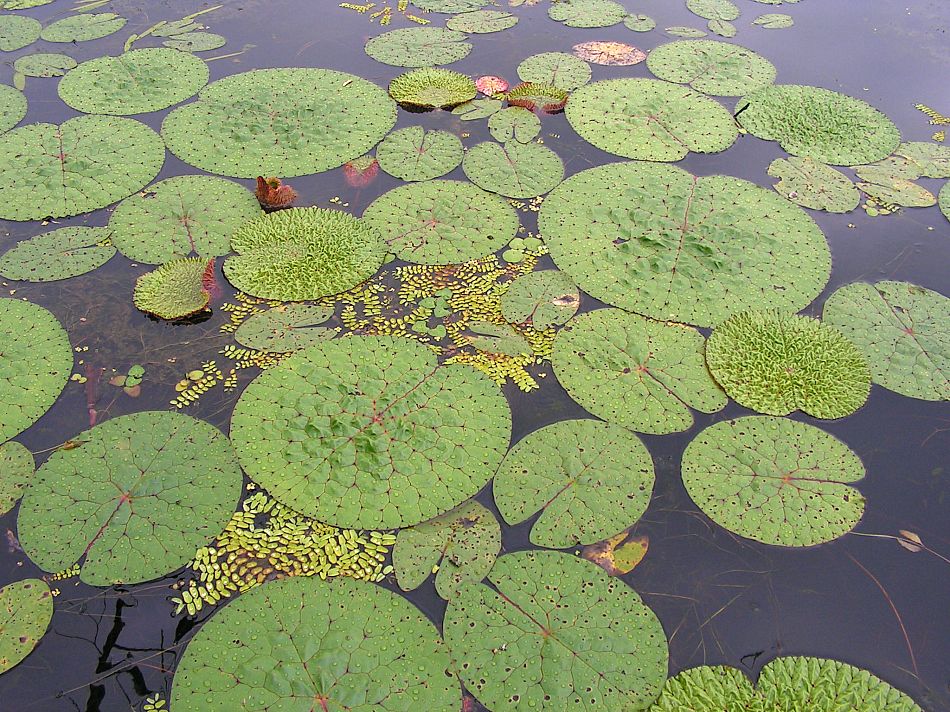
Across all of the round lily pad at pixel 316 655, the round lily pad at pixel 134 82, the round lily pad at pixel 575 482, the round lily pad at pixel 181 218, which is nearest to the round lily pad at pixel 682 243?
the round lily pad at pixel 575 482

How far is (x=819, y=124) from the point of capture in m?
6.43

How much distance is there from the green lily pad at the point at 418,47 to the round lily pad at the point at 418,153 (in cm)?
137

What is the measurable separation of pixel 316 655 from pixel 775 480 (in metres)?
2.65

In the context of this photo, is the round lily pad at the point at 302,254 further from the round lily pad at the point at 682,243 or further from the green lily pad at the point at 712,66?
the green lily pad at the point at 712,66

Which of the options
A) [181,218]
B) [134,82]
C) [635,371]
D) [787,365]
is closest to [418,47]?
[134,82]

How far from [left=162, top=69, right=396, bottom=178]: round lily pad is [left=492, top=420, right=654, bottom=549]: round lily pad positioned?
3371mm

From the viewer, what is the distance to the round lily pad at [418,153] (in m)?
5.81

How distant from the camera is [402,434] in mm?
4004

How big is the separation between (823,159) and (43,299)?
6528 mm

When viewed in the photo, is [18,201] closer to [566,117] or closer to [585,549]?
[566,117]

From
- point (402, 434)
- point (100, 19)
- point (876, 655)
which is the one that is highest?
point (100, 19)

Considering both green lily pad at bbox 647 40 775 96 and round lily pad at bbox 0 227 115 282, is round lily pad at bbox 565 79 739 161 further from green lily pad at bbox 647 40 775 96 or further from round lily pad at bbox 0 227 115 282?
round lily pad at bbox 0 227 115 282

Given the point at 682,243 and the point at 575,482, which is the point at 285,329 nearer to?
the point at 575,482

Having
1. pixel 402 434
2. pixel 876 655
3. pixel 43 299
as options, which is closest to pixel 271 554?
pixel 402 434
